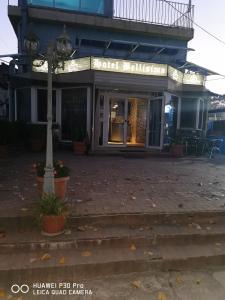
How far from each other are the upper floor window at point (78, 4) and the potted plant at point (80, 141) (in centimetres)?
553

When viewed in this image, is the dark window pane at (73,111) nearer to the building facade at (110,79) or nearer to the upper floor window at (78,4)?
the building facade at (110,79)

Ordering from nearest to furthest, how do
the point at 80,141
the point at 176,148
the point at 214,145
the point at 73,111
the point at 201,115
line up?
the point at 80,141
the point at 176,148
the point at 73,111
the point at 214,145
the point at 201,115

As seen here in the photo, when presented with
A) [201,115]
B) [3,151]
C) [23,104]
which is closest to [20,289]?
[3,151]

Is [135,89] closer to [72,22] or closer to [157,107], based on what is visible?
[157,107]

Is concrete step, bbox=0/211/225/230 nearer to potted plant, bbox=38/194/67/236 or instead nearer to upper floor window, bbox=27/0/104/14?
potted plant, bbox=38/194/67/236

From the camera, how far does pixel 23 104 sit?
35.1 feet

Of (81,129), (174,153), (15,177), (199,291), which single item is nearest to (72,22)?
(81,129)

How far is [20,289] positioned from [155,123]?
8.62 meters

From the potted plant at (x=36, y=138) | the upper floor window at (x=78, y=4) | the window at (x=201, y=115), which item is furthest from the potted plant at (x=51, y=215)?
the upper floor window at (x=78, y=4)

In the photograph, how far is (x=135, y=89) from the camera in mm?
9906

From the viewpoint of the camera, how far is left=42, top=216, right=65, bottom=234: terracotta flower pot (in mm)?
3430

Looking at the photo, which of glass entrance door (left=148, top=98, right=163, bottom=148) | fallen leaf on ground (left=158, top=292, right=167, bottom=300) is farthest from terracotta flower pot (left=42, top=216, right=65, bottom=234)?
glass entrance door (left=148, top=98, right=163, bottom=148)

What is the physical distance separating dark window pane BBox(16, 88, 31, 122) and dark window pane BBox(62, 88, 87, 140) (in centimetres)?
138

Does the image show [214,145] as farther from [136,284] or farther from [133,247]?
[136,284]
